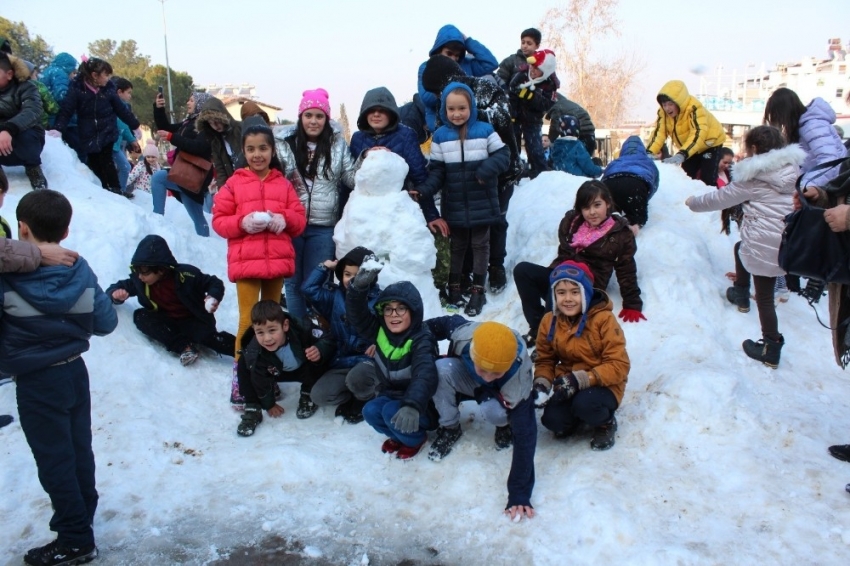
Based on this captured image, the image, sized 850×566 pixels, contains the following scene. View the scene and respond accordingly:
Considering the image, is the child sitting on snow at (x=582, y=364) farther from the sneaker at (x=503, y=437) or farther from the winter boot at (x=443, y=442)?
the winter boot at (x=443, y=442)

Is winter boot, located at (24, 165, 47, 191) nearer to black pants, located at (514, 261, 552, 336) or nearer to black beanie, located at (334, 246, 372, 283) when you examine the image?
black beanie, located at (334, 246, 372, 283)

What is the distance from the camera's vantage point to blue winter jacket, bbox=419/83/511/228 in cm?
550

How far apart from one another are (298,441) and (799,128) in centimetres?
489

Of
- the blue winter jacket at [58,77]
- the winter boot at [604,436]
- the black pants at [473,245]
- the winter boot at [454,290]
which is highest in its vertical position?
the blue winter jacket at [58,77]

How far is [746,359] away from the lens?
4871 millimetres

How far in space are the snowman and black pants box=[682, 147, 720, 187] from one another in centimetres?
430

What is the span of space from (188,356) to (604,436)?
3.43m

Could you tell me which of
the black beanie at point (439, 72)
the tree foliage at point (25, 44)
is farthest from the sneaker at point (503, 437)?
the tree foliage at point (25, 44)

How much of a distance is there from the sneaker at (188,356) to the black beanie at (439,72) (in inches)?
134

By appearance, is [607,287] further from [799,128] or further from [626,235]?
[799,128]

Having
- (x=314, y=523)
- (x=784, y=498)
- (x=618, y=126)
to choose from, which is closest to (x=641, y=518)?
(x=784, y=498)

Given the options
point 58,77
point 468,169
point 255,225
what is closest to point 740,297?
point 468,169

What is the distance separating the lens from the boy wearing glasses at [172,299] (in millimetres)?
5047

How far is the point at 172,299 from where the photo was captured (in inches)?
205
